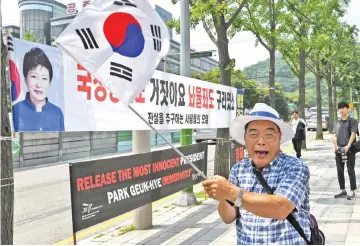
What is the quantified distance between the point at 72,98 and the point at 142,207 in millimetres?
2477

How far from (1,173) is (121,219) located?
13.5ft

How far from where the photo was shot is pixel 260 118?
2.40 meters

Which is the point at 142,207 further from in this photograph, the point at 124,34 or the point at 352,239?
the point at 124,34

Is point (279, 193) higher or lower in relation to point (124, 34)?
lower

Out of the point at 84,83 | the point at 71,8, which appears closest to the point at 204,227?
the point at 84,83

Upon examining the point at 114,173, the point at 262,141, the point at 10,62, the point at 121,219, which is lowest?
the point at 121,219

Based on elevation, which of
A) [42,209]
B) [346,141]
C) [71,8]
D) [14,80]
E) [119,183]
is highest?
[71,8]

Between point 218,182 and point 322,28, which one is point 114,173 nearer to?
point 218,182

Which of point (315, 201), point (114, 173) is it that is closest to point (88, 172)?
point (114, 173)

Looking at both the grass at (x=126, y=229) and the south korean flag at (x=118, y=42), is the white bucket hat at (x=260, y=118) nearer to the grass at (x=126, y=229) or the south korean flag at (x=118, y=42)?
the south korean flag at (x=118, y=42)

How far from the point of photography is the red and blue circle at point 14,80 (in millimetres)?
3643

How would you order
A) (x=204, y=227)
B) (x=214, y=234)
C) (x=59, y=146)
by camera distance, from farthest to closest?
(x=59, y=146), (x=204, y=227), (x=214, y=234)

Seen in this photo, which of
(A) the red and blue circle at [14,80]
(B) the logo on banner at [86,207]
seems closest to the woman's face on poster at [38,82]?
(A) the red and blue circle at [14,80]

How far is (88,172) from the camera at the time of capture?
4562 millimetres
